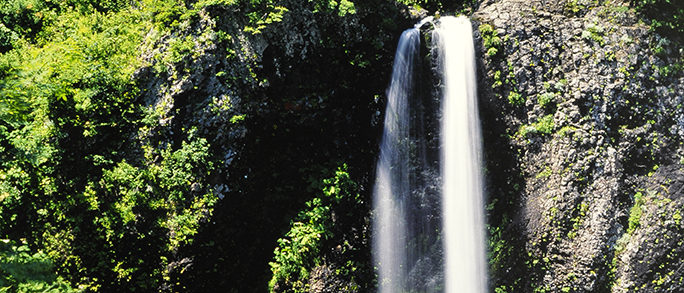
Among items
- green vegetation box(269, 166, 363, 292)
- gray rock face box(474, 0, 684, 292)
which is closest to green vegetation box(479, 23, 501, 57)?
gray rock face box(474, 0, 684, 292)

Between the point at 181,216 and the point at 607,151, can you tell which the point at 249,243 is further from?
the point at 607,151

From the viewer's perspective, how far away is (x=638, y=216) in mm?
9891

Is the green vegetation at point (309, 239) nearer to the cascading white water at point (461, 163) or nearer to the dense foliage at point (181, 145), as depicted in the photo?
the dense foliage at point (181, 145)

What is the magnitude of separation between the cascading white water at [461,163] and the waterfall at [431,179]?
0.08 feet

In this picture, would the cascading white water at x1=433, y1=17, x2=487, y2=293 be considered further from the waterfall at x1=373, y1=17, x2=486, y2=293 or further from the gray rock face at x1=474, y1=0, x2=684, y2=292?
the gray rock face at x1=474, y1=0, x2=684, y2=292

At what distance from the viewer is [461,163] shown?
1049 cm

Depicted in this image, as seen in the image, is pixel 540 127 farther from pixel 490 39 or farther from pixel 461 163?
pixel 490 39

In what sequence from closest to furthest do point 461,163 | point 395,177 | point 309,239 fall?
point 309,239, point 461,163, point 395,177

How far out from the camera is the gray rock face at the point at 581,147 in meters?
9.81

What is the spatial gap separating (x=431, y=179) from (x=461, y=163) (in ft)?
2.75

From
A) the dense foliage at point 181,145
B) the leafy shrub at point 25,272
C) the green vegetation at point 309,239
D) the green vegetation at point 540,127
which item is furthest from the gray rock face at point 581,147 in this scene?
the leafy shrub at point 25,272

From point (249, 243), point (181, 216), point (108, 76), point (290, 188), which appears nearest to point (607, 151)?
point (290, 188)

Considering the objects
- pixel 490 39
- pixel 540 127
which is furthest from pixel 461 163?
pixel 490 39

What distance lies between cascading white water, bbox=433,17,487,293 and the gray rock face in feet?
1.23
